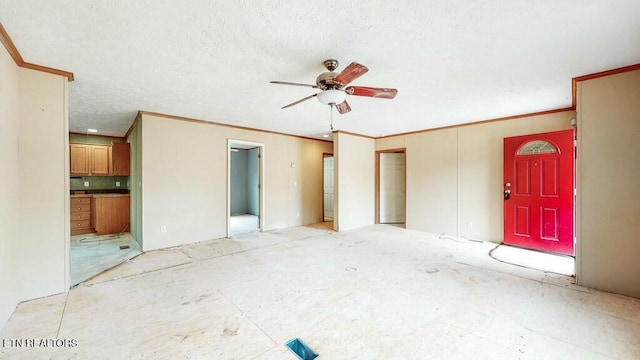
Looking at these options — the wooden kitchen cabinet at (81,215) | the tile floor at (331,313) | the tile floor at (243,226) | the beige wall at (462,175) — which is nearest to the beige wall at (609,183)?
the tile floor at (331,313)

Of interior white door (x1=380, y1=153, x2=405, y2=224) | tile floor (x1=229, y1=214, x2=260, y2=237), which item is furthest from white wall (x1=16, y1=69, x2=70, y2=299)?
interior white door (x1=380, y1=153, x2=405, y2=224)

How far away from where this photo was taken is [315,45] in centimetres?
214

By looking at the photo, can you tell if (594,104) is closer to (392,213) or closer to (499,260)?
(499,260)

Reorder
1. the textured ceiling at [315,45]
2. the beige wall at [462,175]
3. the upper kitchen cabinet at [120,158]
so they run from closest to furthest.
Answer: the textured ceiling at [315,45] < the beige wall at [462,175] < the upper kitchen cabinet at [120,158]

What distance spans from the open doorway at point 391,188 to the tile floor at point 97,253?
531 cm

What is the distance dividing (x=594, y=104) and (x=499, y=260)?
7.37 ft

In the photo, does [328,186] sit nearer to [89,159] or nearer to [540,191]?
[540,191]

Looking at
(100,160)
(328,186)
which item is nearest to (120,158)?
(100,160)

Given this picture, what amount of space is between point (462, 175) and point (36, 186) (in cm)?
629

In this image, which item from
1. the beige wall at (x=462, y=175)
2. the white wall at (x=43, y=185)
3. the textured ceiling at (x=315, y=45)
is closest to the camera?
the textured ceiling at (x=315, y=45)

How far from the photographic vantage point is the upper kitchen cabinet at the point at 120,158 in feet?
19.0

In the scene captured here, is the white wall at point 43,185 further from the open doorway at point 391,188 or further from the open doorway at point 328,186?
the open doorway at point 391,188

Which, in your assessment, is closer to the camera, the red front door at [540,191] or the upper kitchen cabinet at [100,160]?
the red front door at [540,191]

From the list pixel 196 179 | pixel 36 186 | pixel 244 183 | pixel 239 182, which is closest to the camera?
pixel 36 186
